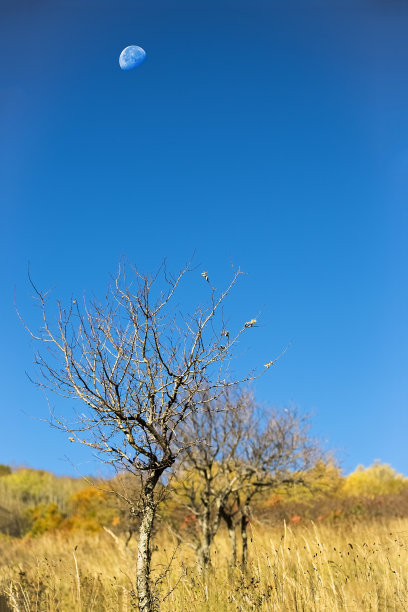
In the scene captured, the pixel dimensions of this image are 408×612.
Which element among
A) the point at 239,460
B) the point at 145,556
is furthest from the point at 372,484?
the point at 145,556

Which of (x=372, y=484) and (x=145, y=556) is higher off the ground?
(x=372, y=484)

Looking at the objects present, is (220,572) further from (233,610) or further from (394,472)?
(394,472)

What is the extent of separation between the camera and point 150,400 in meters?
6.22

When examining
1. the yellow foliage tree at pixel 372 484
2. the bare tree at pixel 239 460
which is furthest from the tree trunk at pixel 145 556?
the yellow foliage tree at pixel 372 484

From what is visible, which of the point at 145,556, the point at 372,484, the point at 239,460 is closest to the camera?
the point at 145,556

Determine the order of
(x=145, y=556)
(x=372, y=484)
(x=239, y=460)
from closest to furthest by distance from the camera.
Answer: (x=145, y=556)
(x=239, y=460)
(x=372, y=484)

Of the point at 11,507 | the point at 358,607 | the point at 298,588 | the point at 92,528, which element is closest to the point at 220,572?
the point at 298,588

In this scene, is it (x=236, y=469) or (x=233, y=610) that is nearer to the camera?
(x=233, y=610)

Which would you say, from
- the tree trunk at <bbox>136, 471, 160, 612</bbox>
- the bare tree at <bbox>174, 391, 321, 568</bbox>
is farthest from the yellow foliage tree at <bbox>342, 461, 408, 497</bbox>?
the tree trunk at <bbox>136, 471, 160, 612</bbox>

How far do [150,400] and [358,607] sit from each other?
11.3 ft

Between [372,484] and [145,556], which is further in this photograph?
[372,484]

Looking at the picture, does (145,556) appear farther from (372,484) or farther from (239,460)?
(372,484)

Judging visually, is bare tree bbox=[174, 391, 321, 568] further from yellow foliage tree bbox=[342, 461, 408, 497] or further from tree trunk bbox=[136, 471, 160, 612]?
yellow foliage tree bbox=[342, 461, 408, 497]

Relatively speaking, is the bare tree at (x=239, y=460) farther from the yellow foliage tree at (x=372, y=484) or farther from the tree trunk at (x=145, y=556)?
the yellow foliage tree at (x=372, y=484)
